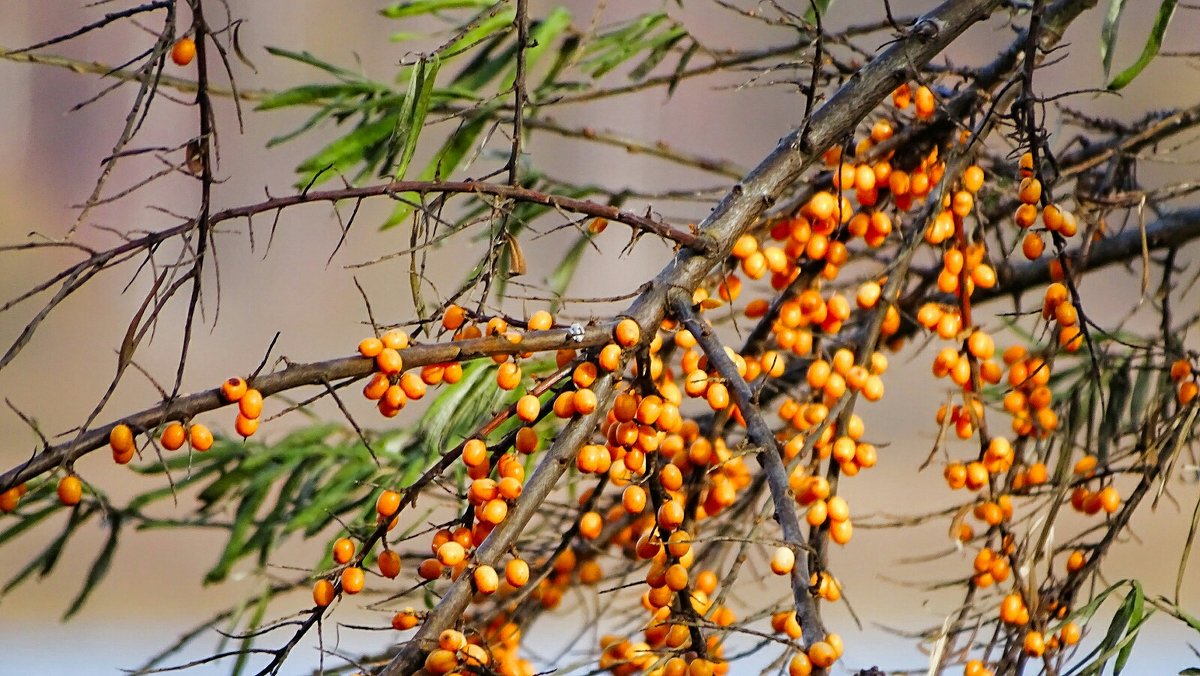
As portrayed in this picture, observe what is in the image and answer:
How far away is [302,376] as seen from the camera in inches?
23.2

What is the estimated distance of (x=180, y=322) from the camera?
11.2 feet

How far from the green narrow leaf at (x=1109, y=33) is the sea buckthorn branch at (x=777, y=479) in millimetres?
311

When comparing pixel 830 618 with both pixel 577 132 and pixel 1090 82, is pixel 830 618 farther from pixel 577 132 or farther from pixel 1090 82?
pixel 577 132

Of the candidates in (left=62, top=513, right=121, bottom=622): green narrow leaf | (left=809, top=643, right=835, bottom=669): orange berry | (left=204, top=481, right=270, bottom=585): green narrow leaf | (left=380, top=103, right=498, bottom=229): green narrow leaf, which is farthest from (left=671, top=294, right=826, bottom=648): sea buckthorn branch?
(left=62, top=513, right=121, bottom=622): green narrow leaf

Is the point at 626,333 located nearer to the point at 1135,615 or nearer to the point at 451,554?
the point at 451,554

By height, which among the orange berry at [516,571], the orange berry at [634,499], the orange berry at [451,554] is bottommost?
the orange berry at [451,554]

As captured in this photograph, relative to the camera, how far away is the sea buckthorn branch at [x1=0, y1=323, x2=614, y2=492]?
0.57 metres

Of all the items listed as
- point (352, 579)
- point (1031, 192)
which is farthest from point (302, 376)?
point (1031, 192)

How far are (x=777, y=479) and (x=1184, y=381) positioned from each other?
46cm

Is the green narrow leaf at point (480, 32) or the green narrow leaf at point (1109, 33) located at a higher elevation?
the green narrow leaf at point (480, 32)

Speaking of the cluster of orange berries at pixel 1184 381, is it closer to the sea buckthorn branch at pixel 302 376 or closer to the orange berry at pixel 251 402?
the sea buckthorn branch at pixel 302 376

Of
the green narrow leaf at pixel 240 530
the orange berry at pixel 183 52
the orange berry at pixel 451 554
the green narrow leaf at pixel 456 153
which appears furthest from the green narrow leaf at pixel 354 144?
the orange berry at pixel 451 554

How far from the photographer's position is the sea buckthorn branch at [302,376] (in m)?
0.57

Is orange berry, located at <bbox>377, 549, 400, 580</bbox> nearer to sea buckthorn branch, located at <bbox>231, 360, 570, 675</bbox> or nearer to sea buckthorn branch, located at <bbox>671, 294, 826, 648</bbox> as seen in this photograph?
sea buckthorn branch, located at <bbox>231, 360, 570, 675</bbox>
